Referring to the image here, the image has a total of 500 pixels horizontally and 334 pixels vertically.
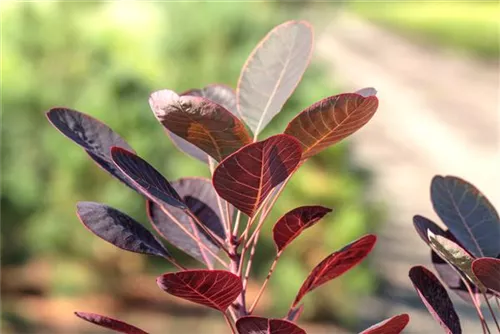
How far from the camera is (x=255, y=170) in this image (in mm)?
953

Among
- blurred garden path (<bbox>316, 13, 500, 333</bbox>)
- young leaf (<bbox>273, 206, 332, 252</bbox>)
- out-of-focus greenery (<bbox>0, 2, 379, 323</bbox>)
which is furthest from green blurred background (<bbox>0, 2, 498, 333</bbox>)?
young leaf (<bbox>273, 206, 332, 252</bbox>)

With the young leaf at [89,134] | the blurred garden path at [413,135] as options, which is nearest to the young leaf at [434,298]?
the young leaf at [89,134]

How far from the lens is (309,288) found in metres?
1.15

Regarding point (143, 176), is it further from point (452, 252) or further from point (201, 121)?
point (452, 252)

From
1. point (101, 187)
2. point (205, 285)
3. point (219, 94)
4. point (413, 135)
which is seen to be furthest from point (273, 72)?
point (413, 135)

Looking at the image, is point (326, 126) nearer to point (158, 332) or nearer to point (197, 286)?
point (197, 286)

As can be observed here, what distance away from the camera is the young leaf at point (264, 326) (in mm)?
962

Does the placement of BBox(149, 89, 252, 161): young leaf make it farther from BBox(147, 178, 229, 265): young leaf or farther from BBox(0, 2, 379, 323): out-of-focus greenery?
BBox(0, 2, 379, 323): out-of-focus greenery

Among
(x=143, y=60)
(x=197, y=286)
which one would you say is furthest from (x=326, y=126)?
(x=143, y=60)

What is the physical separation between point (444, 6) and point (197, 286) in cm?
4188

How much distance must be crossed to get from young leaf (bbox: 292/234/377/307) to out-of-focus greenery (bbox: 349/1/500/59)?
20.9m

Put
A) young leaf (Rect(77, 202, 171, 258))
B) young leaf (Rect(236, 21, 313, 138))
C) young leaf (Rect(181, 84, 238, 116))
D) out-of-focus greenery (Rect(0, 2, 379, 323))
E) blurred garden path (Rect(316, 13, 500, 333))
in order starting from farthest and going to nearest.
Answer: blurred garden path (Rect(316, 13, 500, 333)) < out-of-focus greenery (Rect(0, 2, 379, 323)) < young leaf (Rect(181, 84, 238, 116)) < young leaf (Rect(236, 21, 313, 138)) < young leaf (Rect(77, 202, 171, 258))

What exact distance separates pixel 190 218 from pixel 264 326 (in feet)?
0.94

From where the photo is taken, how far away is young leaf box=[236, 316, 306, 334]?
96cm
